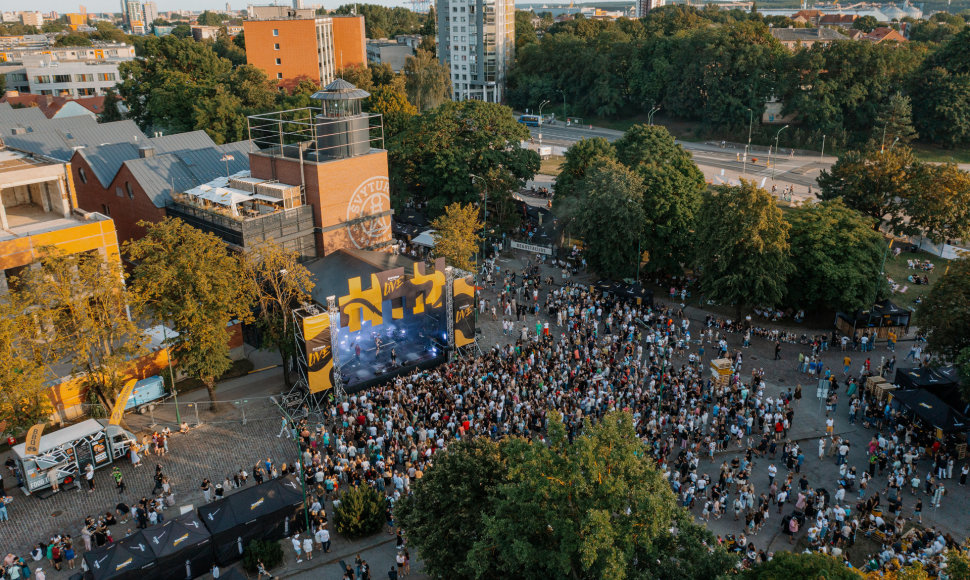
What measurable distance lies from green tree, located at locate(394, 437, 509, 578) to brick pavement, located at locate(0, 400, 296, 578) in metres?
9.20

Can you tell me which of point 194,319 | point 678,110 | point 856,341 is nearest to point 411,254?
point 194,319

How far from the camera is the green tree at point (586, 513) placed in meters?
14.4

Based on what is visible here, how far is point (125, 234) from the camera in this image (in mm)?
40500

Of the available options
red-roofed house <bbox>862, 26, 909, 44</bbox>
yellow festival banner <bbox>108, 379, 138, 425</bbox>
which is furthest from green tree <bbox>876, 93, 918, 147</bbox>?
yellow festival banner <bbox>108, 379, 138, 425</bbox>

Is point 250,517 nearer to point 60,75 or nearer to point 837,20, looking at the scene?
point 60,75

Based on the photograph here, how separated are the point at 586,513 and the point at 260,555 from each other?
1085cm

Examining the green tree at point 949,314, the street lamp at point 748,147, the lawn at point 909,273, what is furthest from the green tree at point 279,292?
the street lamp at point 748,147

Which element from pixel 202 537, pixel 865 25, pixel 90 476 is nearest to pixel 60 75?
pixel 90 476

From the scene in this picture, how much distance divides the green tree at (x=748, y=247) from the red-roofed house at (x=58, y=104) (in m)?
62.6

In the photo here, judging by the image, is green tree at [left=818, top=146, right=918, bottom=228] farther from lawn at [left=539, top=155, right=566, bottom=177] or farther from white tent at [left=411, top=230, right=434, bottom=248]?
lawn at [left=539, top=155, right=566, bottom=177]

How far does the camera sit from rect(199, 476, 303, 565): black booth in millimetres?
20266

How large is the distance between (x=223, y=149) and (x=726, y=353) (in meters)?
32.5

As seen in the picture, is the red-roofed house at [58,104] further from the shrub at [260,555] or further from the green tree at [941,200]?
the green tree at [941,200]

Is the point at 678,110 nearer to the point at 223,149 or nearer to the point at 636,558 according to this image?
the point at 223,149
